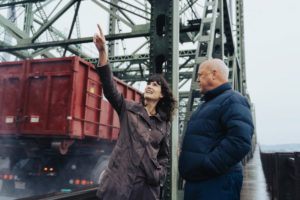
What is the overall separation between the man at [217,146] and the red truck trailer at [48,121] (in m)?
4.56

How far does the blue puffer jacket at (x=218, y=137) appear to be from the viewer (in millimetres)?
1803

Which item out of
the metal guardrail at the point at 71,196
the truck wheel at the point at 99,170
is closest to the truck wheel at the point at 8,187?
the truck wheel at the point at 99,170

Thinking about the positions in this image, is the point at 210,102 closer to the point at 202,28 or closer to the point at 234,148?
the point at 234,148

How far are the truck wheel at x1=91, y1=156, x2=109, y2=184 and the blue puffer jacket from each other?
17.8 feet

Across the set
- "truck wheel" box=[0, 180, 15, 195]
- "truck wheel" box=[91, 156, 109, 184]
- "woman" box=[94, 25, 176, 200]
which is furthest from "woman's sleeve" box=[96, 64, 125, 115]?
"truck wheel" box=[0, 180, 15, 195]

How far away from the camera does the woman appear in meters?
2.02

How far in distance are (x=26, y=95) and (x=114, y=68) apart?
12.9 meters

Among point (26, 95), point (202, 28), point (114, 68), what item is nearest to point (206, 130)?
point (202, 28)

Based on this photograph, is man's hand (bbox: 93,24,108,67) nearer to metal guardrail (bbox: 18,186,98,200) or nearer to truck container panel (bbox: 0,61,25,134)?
metal guardrail (bbox: 18,186,98,200)

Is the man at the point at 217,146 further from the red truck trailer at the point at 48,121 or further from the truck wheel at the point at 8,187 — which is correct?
the truck wheel at the point at 8,187

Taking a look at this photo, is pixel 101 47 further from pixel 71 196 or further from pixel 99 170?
pixel 99 170

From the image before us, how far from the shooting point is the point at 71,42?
7.21m

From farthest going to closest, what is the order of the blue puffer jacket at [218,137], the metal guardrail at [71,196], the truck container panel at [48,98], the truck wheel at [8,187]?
the truck wheel at [8,187] < the truck container panel at [48,98] < the metal guardrail at [71,196] < the blue puffer jacket at [218,137]

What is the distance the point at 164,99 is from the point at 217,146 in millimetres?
843
